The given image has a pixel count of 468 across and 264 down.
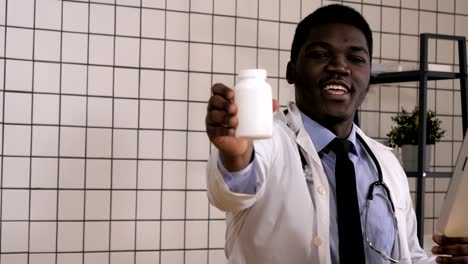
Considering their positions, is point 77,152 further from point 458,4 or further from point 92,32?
point 458,4

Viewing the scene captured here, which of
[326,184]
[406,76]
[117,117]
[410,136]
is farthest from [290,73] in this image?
[410,136]

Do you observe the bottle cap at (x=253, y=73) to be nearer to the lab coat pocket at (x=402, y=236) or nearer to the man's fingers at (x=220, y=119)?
the man's fingers at (x=220, y=119)

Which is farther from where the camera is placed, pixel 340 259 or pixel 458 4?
pixel 458 4

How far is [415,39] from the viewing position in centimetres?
356

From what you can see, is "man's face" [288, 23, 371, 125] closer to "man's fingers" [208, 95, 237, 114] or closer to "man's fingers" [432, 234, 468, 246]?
"man's fingers" [432, 234, 468, 246]

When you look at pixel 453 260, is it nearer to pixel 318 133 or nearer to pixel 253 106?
pixel 318 133

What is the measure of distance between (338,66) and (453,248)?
50 centimetres


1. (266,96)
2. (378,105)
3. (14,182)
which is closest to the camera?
(266,96)

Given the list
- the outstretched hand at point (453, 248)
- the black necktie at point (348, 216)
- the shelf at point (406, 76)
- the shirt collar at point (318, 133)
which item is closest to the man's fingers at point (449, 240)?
the outstretched hand at point (453, 248)

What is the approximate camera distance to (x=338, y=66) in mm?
1640

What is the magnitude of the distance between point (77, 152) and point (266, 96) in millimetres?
1924

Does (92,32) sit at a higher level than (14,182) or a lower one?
higher

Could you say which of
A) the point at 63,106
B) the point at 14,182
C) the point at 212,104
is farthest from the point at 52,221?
the point at 212,104

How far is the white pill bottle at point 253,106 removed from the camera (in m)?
1.06
